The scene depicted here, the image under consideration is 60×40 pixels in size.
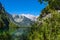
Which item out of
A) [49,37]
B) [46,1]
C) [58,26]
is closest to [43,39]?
[49,37]

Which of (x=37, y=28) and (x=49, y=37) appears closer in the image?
(x=49, y=37)

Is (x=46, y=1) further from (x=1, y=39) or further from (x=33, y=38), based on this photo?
(x=1, y=39)

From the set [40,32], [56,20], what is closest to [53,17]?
[56,20]

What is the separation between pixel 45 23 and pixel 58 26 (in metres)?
0.68

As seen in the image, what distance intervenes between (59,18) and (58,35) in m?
0.74

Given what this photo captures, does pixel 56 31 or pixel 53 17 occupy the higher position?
pixel 53 17

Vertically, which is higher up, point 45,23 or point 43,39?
point 45,23

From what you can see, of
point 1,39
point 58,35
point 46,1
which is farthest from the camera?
point 1,39

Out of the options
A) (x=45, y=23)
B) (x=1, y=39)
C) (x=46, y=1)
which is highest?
(x=46, y=1)

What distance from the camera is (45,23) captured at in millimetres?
9070

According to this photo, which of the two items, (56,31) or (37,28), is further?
(37,28)

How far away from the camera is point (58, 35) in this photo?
827 centimetres

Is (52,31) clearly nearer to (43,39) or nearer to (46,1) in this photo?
(43,39)

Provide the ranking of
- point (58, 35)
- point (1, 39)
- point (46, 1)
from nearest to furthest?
point (58, 35) → point (46, 1) → point (1, 39)
